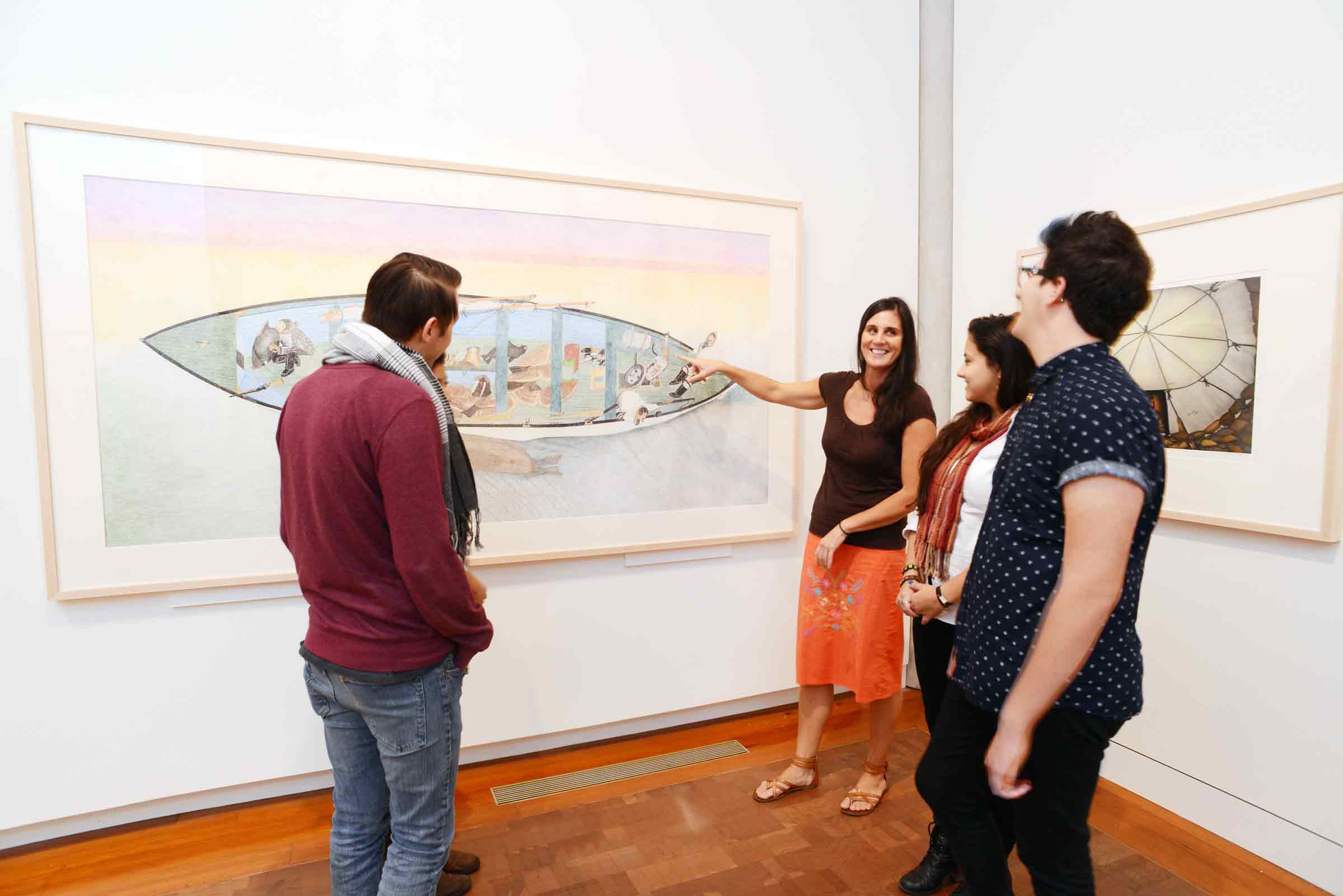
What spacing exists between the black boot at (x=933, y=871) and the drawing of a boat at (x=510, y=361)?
1.63m

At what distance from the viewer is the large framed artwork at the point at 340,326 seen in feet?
7.05

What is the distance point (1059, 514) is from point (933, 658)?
3.14 feet

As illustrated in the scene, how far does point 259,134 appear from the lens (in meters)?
2.30

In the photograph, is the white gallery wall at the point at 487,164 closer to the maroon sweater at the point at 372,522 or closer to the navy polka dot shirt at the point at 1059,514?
the maroon sweater at the point at 372,522

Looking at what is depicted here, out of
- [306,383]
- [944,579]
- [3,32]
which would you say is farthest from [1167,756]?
[3,32]

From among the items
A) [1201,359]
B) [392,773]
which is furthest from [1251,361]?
[392,773]

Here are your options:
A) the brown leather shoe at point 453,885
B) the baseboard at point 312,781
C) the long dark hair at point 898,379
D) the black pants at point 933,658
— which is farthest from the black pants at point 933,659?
the brown leather shoe at point 453,885

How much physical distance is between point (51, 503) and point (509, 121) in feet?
5.94

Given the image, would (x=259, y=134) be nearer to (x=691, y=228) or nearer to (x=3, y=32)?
(x=3, y=32)

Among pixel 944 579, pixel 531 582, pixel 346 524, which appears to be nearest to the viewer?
pixel 346 524

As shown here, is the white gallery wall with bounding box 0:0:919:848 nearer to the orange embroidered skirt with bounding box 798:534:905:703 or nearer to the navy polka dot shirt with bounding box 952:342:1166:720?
the orange embroidered skirt with bounding box 798:534:905:703

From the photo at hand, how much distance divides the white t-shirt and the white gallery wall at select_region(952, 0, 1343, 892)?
3.31 feet

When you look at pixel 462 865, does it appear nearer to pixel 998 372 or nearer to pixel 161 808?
pixel 161 808

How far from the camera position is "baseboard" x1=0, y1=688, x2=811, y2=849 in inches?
88.7
